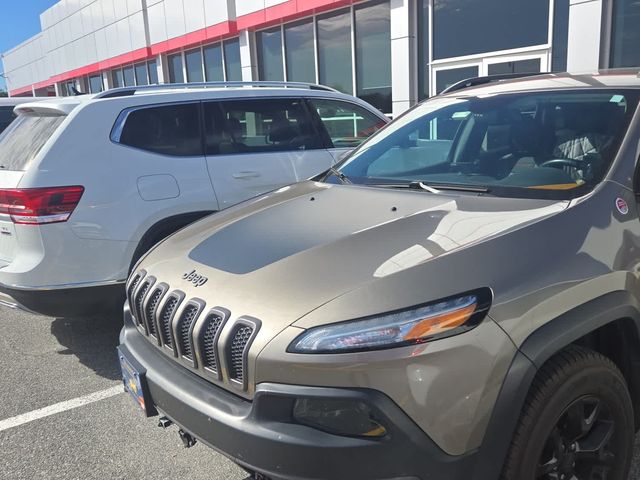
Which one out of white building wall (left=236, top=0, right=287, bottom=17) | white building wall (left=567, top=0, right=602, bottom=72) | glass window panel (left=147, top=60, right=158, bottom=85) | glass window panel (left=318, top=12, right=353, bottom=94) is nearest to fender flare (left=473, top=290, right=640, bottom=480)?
white building wall (left=567, top=0, right=602, bottom=72)

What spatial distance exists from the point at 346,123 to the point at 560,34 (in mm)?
5620

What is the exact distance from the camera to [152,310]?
94.7 inches

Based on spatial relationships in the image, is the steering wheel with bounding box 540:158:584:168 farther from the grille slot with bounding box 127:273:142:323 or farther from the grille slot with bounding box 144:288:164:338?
the grille slot with bounding box 127:273:142:323

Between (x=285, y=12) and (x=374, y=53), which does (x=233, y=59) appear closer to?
(x=285, y=12)

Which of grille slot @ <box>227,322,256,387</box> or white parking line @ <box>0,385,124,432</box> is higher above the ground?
grille slot @ <box>227,322,256,387</box>

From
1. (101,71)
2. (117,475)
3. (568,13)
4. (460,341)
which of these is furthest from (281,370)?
(101,71)

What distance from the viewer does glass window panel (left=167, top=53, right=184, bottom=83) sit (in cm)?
2023

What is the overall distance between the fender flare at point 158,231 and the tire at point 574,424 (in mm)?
2751

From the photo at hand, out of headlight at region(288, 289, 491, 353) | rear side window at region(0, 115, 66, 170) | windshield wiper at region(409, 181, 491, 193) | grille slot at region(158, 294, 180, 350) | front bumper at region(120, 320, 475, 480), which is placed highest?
rear side window at region(0, 115, 66, 170)

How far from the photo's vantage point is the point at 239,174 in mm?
4562

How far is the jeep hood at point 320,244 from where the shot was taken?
1.91 meters

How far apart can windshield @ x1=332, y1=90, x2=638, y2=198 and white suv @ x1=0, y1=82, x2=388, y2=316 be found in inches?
53.5

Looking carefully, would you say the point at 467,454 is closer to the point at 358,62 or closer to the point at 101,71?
the point at 358,62

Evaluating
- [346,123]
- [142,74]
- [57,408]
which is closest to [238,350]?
[57,408]
